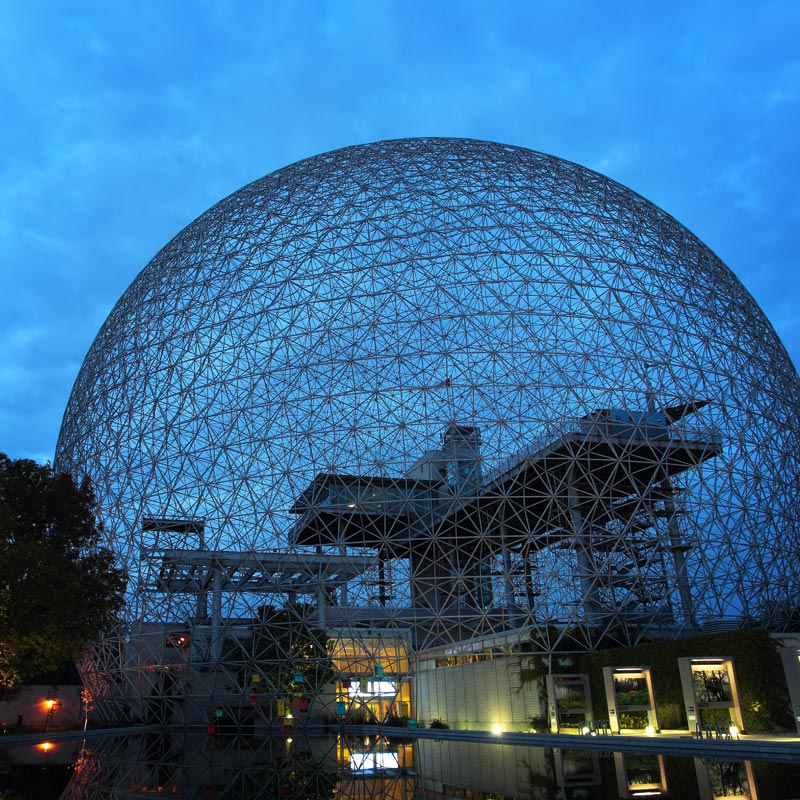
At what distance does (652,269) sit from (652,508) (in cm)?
949

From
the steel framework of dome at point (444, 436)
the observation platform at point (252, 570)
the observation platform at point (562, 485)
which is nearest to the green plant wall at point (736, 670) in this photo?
the steel framework of dome at point (444, 436)

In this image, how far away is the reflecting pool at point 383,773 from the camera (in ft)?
36.9

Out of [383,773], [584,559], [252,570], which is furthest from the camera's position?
[252,570]

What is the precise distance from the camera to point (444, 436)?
83.1ft

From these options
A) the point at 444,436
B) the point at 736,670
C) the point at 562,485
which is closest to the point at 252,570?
the point at 444,436

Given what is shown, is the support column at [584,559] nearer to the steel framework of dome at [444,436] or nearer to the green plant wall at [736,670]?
the steel framework of dome at [444,436]

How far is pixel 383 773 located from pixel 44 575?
9.37 metres

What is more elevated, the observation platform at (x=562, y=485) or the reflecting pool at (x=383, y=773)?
the observation platform at (x=562, y=485)

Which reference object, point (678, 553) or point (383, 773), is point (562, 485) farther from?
point (383, 773)

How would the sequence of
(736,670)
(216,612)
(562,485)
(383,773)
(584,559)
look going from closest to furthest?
(383,773)
(736,670)
(562,485)
(584,559)
(216,612)

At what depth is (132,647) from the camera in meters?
27.0

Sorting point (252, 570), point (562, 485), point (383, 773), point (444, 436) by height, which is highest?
point (444, 436)

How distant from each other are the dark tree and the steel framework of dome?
6.17m

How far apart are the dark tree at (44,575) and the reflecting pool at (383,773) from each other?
242cm
